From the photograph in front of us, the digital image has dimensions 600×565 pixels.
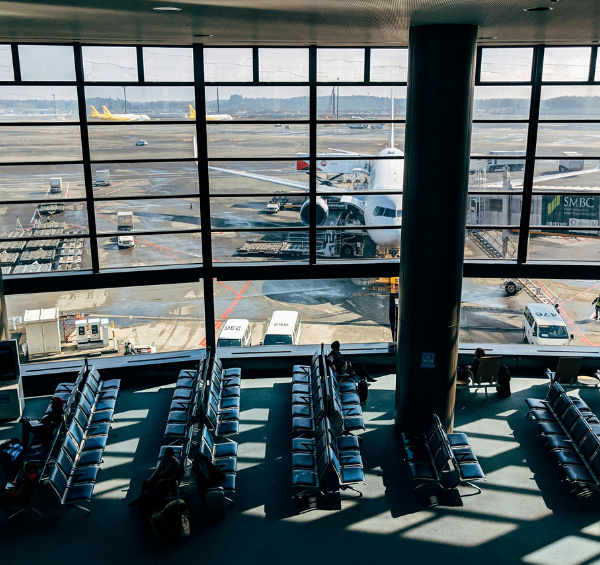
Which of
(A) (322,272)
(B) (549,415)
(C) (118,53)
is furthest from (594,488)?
(C) (118,53)

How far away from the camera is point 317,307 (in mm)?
24297

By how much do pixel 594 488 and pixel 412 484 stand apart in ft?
7.17

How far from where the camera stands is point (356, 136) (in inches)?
470

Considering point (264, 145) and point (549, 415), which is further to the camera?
point (264, 145)

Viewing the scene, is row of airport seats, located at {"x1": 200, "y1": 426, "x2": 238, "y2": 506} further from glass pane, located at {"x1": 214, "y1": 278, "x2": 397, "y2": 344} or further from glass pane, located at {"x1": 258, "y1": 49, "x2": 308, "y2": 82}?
glass pane, located at {"x1": 214, "y1": 278, "x2": 397, "y2": 344}

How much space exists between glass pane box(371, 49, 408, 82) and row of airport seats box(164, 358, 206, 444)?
5.94 metres

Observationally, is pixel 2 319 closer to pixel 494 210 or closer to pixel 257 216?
pixel 257 216

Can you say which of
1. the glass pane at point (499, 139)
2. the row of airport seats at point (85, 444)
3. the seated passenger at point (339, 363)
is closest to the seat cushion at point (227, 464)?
the row of airport seats at point (85, 444)

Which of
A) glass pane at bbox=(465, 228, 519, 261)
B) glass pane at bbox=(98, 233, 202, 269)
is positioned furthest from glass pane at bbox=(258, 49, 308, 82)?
glass pane at bbox=(98, 233, 202, 269)

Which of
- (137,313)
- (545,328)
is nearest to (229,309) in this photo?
(137,313)

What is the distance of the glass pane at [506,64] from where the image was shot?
10766mm

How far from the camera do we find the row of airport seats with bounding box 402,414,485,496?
753 centimetres

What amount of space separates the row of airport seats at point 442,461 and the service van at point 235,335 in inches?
346

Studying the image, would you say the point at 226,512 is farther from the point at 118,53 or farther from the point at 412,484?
the point at 118,53
